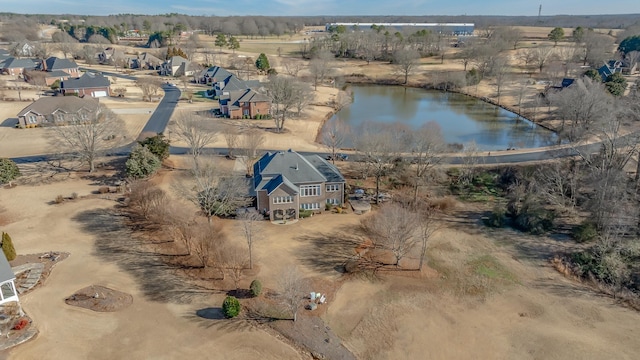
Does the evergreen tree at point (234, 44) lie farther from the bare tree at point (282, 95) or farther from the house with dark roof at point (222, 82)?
the bare tree at point (282, 95)

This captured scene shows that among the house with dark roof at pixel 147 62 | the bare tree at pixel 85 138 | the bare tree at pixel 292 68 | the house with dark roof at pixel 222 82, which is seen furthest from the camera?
the house with dark roof at pixel 147 62

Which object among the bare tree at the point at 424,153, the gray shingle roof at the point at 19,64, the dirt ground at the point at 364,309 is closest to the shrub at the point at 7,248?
the dirt ground at the point at 364,309

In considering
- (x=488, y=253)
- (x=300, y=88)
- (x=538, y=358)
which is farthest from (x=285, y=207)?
(x=300, y=88)

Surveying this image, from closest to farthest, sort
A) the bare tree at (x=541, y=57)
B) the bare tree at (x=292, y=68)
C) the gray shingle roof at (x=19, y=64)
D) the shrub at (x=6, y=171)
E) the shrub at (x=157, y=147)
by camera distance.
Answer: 1. the shrub at (x=6, y=171)
2. the shrub at (x=157, y=147)
3. the gray shingle roof at (x=19, y=64)
4. the bare tree at (x=292, y=68)
5. the bare tree at (x=541, y=57)

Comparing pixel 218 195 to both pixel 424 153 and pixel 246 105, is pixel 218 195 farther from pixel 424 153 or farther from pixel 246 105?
pixel 246 105

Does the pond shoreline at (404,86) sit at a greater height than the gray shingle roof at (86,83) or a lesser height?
lesser

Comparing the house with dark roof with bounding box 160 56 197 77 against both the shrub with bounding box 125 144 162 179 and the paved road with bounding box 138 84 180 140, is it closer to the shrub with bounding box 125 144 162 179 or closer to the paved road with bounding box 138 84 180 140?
the paved road with bounding box 138 84 180 140
